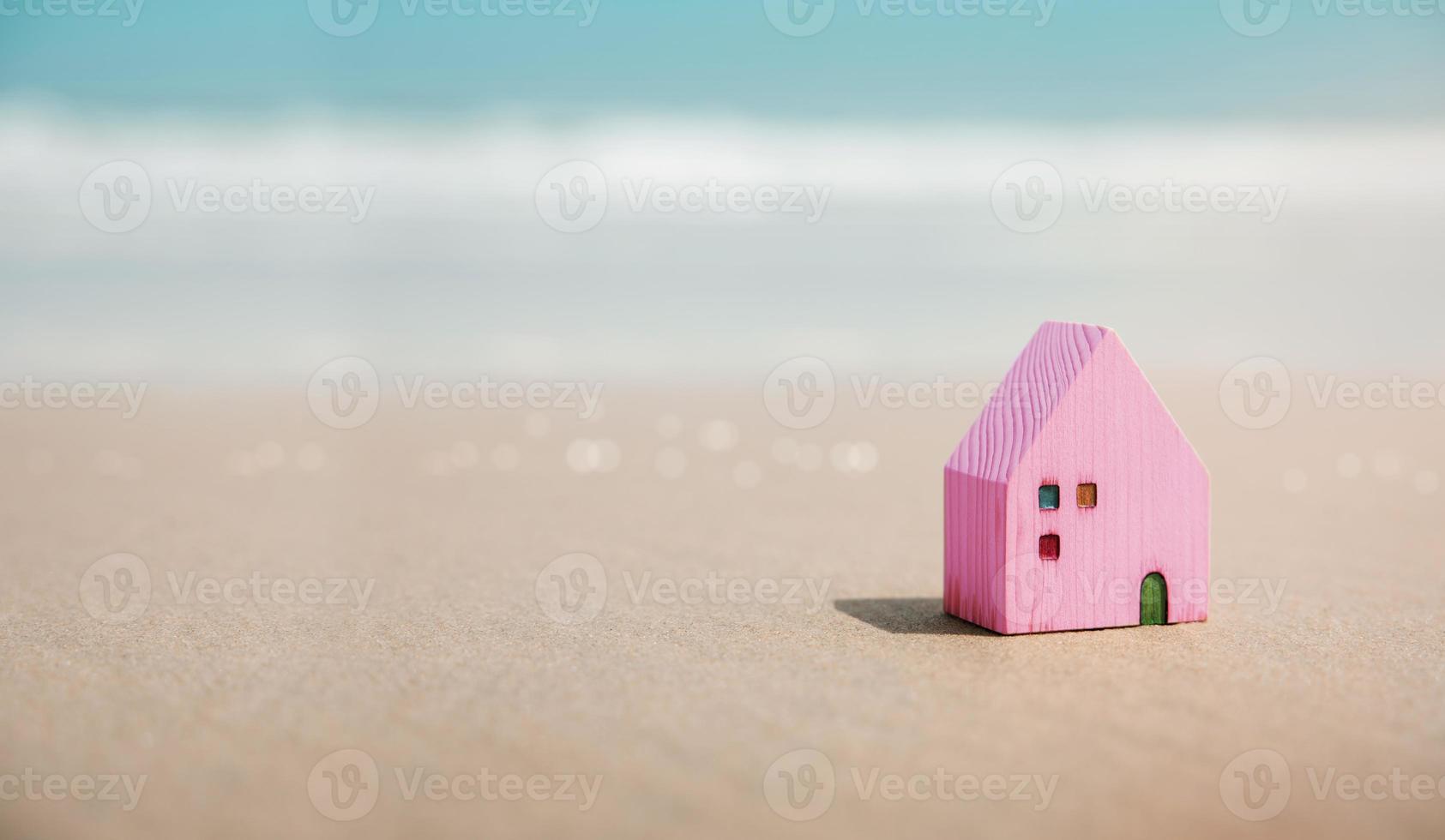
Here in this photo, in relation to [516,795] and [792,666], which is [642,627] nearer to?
[792,666]

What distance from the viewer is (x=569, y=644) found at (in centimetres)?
770

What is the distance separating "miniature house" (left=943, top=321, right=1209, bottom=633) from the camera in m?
7.77

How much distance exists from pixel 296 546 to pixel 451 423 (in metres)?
6.28

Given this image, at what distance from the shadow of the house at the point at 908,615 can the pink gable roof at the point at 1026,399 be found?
945 millimetres

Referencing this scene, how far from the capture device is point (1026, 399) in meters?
8.05

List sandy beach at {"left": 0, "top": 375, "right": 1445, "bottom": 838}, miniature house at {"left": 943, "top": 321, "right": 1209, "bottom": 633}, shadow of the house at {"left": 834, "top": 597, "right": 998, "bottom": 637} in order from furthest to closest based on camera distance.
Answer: shadow of the house at {"left": 834, "top": 597, "right": 998, "bottom": 637}
miniature house at {"left": 943, "top": 321, "right": 1209, "bottom": 633}
sandy beach at {"left": 0, "top": 375, "right": 1445, "bottom": 838}

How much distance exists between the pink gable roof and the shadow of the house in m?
0.95

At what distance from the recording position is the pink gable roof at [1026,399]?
7.84m

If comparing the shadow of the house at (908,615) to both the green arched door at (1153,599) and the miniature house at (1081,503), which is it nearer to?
the miniature house at (1081,503)

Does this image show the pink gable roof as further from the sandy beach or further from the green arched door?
the green arched door

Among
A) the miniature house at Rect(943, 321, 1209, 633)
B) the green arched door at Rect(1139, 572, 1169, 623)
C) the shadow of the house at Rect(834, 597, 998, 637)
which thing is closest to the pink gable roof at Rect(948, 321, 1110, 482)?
the miniature house at Rect(943, 321, 1209, 633)

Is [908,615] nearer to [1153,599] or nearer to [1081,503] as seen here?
[1081,503]

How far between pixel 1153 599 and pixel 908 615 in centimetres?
149

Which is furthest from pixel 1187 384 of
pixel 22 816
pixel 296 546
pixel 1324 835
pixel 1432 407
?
pixel 22 816
